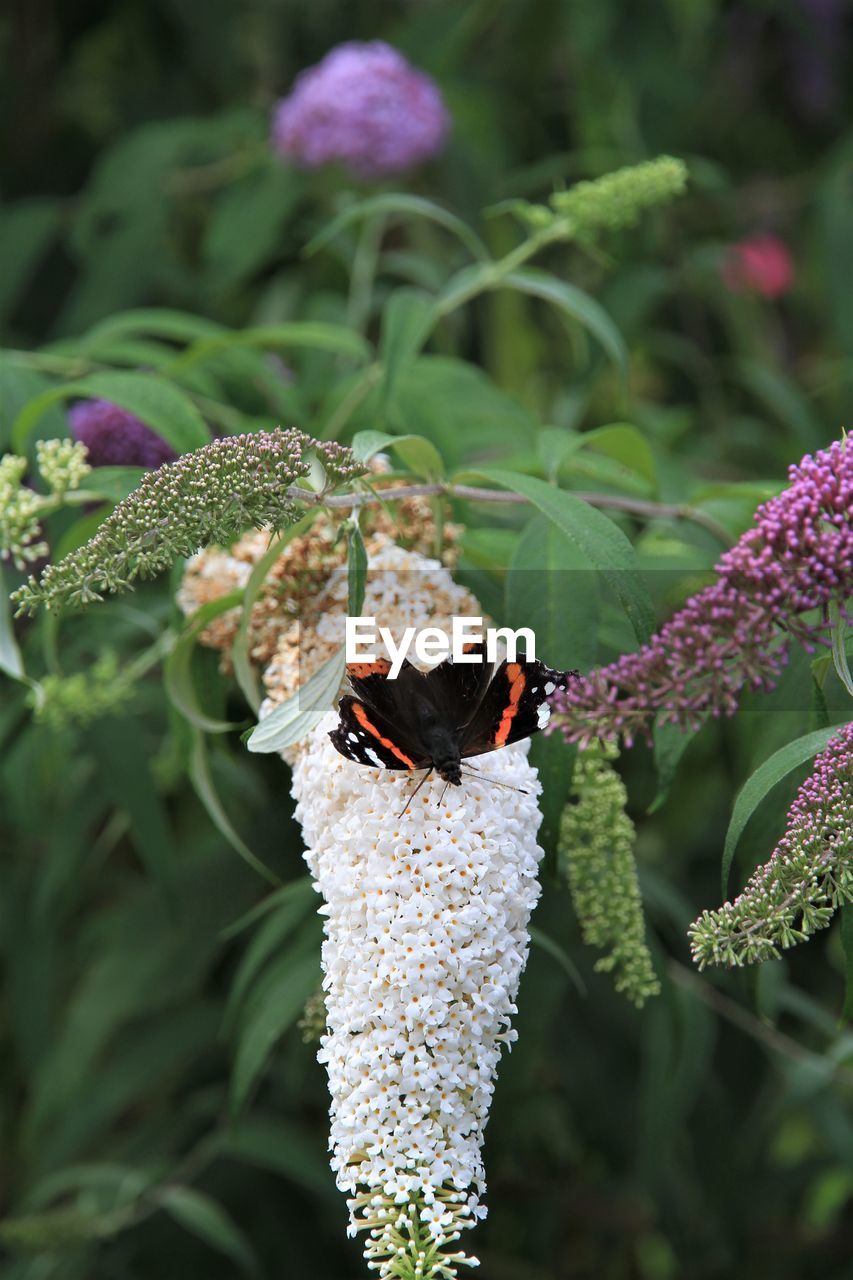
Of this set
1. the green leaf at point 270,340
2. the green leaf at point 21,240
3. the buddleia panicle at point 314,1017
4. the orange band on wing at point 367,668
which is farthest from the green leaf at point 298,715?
the green leaf at point 21,240

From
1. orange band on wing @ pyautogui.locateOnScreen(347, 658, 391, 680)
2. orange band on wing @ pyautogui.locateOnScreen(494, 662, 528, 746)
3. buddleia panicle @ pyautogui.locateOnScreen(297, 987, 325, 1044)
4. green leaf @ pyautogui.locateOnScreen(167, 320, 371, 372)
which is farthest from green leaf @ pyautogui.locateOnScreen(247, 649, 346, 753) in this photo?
green leaf @ pyautogui.locateOnScreen(167, 320, 371, 372)

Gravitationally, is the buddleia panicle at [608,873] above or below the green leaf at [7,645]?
below

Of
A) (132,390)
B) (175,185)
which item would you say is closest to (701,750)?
(132,390)

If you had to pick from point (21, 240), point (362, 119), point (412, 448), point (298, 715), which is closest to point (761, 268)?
point (362, 119)

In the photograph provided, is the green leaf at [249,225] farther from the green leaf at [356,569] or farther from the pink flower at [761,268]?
the green leaf at [356,569]

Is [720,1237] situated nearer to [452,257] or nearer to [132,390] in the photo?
[132,390]
